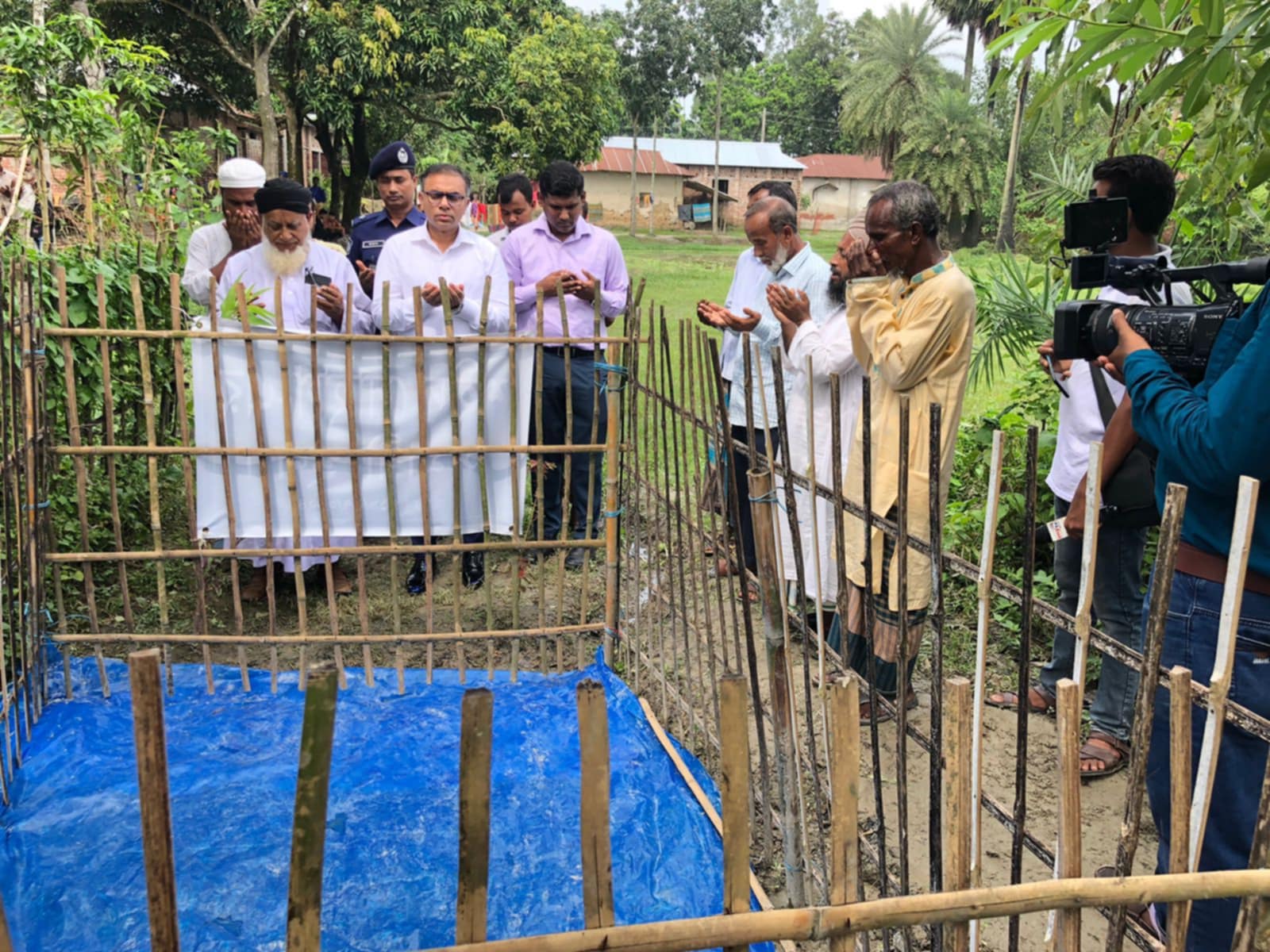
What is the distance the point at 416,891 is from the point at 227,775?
0.86 m

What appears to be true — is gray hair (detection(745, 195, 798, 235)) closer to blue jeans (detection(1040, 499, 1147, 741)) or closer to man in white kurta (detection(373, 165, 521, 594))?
man in white kurta (detection(373, 165, 521, 594))

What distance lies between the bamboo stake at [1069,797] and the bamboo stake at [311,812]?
0.94 meters

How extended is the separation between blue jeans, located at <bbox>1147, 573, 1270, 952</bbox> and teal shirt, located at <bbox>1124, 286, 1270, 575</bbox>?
0.10m

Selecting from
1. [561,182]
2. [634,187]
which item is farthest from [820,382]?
[634,187]

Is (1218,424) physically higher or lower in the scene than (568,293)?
lower

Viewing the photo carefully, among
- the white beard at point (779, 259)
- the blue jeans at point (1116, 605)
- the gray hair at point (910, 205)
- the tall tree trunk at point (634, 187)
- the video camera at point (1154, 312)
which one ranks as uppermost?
the tall tree trunk at point (634, 187)

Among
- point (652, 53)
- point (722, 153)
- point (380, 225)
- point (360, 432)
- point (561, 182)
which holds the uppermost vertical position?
point (652, 53)

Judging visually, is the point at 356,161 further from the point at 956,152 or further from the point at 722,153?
the point at 722,153

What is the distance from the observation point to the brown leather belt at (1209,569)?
1.82 metres

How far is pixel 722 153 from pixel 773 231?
4394 cm

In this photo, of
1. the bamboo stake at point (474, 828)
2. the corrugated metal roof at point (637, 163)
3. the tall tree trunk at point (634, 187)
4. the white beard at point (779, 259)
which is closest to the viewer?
the bamboo stake at point (474, 828)

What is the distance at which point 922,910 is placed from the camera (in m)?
1.26

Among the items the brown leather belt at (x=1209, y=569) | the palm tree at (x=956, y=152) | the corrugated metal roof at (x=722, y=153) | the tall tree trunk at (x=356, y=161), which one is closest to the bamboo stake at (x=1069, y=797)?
the brown leather belt at (x=1209, y=569)

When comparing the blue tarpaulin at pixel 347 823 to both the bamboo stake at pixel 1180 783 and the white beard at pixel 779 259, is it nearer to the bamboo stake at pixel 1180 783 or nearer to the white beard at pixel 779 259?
the bamboo stake at pixel 1180 783
